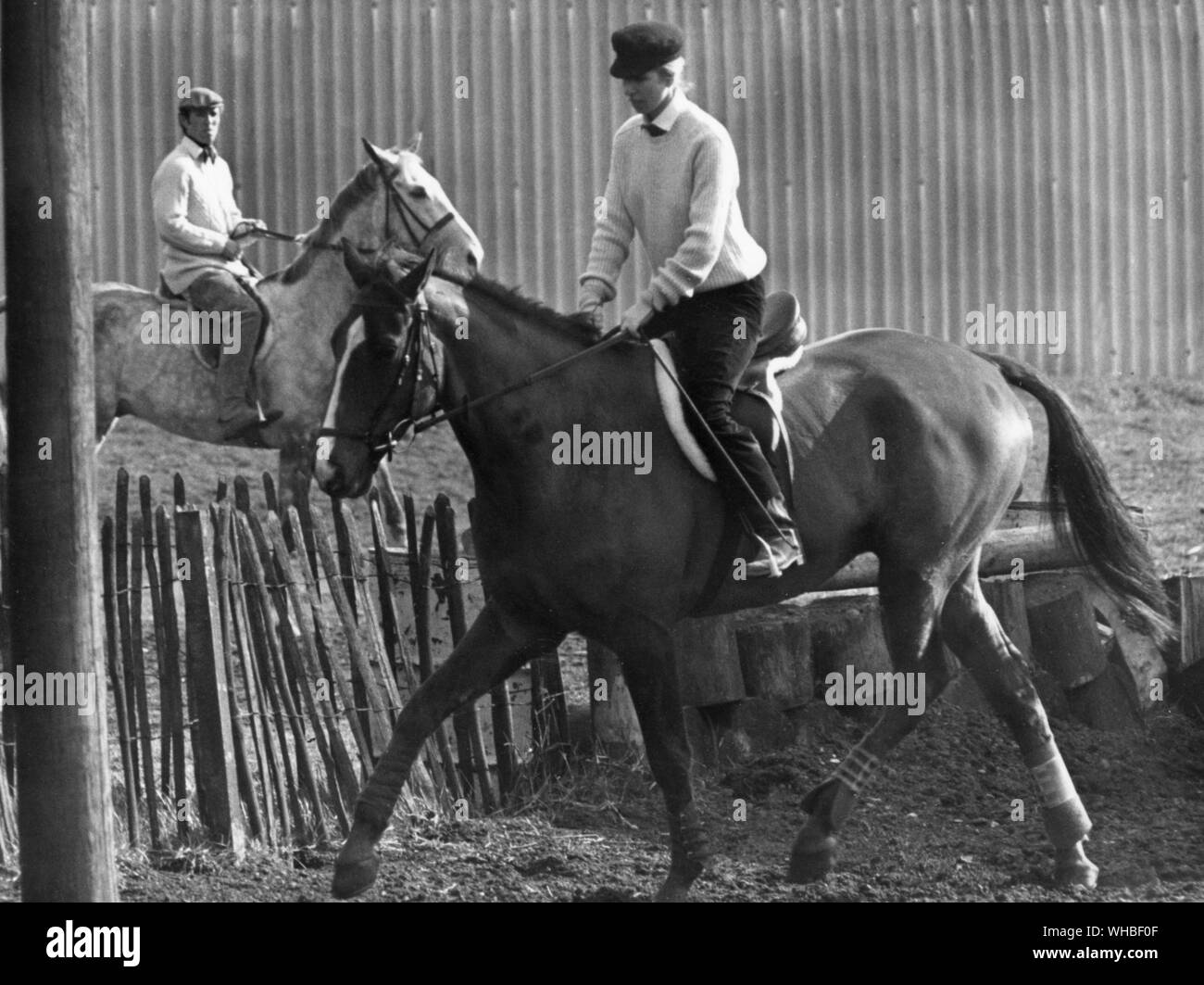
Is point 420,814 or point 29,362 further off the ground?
point 29,362

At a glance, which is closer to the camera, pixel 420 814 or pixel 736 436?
pixel 736 436

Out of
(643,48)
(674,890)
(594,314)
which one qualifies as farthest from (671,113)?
(674,890)

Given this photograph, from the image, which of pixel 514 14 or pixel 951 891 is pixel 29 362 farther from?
pixel 514 14

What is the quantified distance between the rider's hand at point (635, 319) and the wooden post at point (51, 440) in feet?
6.35

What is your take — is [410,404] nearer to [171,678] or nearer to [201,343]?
[171,678]

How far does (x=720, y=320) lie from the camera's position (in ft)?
22.1

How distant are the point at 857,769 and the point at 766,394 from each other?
140 cm

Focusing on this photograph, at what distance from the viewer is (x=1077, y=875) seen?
693 cm

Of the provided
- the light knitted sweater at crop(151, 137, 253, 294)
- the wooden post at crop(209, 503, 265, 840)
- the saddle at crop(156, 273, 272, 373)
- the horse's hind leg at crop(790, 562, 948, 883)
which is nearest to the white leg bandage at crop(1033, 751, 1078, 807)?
the horse's hind leg at crop(790, 562, 948, 883)
